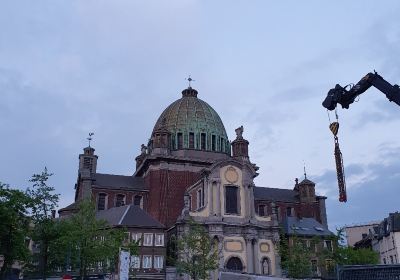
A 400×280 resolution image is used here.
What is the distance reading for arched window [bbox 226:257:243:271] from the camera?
194ft

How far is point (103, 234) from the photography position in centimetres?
4475

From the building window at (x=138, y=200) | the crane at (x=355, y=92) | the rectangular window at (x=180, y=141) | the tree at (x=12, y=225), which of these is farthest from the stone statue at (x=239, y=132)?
the crane at (x=355, y=92)

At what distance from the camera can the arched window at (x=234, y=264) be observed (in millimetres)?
59125

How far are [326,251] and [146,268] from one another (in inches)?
805

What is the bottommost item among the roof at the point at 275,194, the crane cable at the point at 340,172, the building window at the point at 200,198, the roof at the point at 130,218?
the crane cable at the point at 340,172

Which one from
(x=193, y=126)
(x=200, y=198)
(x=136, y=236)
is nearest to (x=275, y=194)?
(x=193, y=126)

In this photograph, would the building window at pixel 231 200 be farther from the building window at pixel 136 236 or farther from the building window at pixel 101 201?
the building window at pixel 101 201

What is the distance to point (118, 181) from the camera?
71.2 m

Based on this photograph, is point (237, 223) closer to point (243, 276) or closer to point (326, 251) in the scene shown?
point (326, 251)

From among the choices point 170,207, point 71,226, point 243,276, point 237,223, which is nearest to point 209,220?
point 237,223

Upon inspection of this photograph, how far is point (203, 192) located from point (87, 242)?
23698 mm

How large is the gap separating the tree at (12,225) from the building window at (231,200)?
2726 cm

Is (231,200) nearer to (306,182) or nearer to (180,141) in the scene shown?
(180,141)

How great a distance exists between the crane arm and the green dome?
49.0 meters
